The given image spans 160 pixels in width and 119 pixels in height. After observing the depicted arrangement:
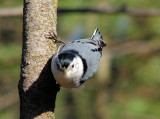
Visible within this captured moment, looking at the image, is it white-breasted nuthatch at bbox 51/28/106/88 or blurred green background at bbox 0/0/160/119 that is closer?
white-breasted nuthatch at bbox 51/28/106/88

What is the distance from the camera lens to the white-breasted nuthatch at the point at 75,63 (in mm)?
2369

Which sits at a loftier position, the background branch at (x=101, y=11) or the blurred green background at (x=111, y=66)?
the background branch at (x=101, y=11)

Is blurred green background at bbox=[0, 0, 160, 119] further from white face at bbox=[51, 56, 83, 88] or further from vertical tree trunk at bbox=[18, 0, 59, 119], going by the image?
vertical tree trunk at bbox=[18, 0, 59, 119]

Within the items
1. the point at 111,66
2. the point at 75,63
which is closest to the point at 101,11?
the point at 75,63

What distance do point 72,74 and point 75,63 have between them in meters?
0.09

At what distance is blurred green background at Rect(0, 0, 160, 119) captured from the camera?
5785mm

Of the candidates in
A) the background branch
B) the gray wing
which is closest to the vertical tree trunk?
the gray wing

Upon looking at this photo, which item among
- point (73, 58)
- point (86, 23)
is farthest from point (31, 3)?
point (86, 23)

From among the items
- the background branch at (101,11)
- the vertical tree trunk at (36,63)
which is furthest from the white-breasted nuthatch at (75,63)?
the background branch at (101,11)

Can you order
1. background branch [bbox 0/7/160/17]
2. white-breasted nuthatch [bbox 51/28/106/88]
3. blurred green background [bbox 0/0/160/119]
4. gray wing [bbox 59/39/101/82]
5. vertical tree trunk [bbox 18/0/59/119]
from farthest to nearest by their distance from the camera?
blurred green background [bbox 0/0/160/119] → background branch [bbox 0/7/160/17] → gray wing [bbox 59/39/101/82] → white-breasted nuthatch [bbox 51/28/106/88] → vertical tree trunk [bbox 18/0/59/119]

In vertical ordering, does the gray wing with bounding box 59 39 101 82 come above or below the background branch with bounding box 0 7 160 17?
below

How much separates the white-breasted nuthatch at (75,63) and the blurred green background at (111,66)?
2.72m

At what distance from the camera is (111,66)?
6.80 meters

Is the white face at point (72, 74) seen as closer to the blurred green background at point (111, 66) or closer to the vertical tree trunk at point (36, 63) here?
the vertical tree trunk at point (36, 63)
